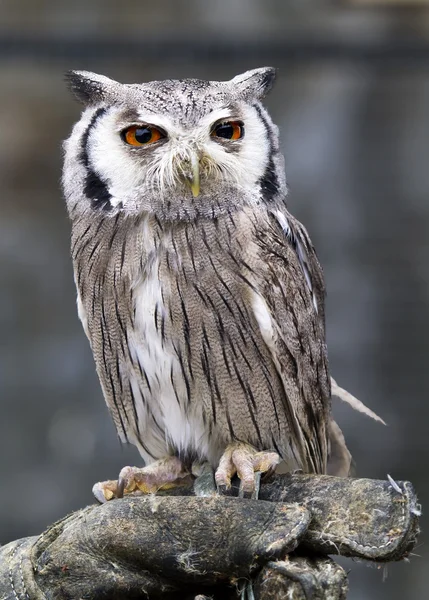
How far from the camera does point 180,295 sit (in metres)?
1.39

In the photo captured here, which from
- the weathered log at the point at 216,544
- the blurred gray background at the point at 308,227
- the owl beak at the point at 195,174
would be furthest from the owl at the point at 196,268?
the blurred gray background at the point at 308,227

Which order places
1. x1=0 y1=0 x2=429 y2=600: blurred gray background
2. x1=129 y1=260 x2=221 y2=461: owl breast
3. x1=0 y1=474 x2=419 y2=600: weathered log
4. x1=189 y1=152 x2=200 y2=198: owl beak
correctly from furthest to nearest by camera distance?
x1=0 y1=0 x2=429 y2=600: blurred gray background → x1=129 y1=260 x2=221 y2=461: owl breast → x1=189 y1=152 x2=200 y2=198: owl beak → x1=0 y1=474 x2=419 y2=600: weathered log

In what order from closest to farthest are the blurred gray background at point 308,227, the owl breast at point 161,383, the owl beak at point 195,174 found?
the owl beak at point 195,174
the owl breast at point 161,383
the blurred gray background at point 308,227

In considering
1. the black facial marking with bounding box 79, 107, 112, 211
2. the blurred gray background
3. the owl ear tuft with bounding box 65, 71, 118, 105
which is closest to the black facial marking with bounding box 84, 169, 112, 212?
the black facial marking with bounding box 79, 107, 112, 211

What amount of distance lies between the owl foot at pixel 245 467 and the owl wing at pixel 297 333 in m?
0.12

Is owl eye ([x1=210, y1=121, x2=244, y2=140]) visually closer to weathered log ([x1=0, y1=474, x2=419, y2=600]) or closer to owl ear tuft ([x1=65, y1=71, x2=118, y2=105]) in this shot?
owl ear tuft ([x1=65, y1=71, x2=118, y2=105])

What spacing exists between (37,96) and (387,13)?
1231 millimetres

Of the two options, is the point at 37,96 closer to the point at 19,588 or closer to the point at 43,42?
the point at 43,42

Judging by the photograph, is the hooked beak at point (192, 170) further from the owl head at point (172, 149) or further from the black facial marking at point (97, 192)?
the black facial marking at point (97, 192)

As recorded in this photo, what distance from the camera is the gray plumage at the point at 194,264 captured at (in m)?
1.36

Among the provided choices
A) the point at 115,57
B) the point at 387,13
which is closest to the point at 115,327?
the point at 115,57

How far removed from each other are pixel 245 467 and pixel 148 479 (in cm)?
24

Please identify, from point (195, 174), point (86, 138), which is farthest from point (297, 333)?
point (86, 138)

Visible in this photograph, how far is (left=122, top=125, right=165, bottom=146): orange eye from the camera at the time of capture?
1.36 metres
